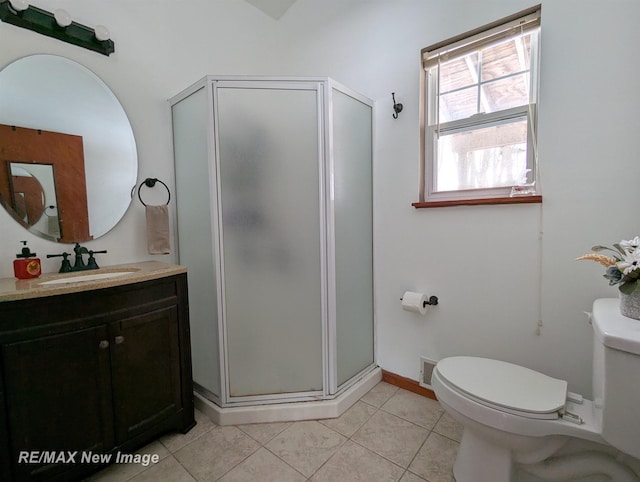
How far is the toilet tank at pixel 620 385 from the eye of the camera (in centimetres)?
84

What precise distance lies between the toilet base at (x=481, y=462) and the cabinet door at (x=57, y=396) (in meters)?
1.52

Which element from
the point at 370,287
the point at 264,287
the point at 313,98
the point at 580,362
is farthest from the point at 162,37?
the point at 580,362

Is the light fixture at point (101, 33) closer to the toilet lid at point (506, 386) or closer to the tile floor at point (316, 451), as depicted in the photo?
the tile floor at point (316, 451)

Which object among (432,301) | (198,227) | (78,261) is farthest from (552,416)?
(78,261)

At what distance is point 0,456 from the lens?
985mm

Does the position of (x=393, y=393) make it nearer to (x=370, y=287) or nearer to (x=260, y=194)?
(x=370, y=287)

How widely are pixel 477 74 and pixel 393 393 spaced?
203cm

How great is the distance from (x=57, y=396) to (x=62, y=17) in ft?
5.76

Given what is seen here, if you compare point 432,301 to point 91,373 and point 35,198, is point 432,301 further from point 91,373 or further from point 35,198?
point 35,198

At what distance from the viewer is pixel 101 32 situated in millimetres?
1519

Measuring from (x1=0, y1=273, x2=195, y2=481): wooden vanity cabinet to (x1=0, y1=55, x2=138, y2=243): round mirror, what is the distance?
595 mm

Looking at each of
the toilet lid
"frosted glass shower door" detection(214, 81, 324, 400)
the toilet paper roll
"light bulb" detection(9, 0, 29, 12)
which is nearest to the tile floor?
"frosted glass shower door" detection(214, 81, 324, 400)

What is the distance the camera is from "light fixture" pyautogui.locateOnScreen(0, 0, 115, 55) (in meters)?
1.29

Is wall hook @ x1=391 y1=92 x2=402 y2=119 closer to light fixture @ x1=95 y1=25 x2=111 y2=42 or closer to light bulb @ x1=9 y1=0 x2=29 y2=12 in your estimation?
light fixture @ x1=95 y1=25 x2=111 y2=42
